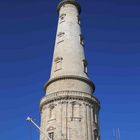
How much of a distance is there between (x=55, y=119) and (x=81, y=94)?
16.9 ft

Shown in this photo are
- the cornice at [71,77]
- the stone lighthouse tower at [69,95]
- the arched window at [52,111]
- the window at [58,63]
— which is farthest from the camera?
the window at [58,63]

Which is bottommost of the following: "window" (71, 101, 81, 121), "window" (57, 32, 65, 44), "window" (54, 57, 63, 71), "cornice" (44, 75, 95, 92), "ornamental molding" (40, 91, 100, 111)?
"window" (71, 101, 81, 121)

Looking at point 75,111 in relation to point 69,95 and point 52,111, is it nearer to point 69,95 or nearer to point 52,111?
point 69,95

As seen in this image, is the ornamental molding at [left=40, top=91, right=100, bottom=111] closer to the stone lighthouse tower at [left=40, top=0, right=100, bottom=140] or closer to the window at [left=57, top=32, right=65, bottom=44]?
the stone lighthouse tower at [left=40, top=0, right=100, bottom=140]

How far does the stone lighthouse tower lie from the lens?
4118cm

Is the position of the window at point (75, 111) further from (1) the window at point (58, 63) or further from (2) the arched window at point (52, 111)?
(1) the window at point (58, 63)

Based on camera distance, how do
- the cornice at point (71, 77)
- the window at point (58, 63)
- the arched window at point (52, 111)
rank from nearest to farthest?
the arched window at point (52, 111) → the cornice at point (71, 77) → the window at point (58, 63)

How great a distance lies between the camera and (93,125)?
4325 centimetres

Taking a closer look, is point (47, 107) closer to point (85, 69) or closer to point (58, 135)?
point (58, 135)

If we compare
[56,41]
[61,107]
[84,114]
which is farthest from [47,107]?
[56,41]

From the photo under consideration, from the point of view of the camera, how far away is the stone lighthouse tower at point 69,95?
4118 cm

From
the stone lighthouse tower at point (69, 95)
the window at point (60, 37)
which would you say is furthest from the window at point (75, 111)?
the window at point (60, 37)

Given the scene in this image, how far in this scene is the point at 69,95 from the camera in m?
43.1

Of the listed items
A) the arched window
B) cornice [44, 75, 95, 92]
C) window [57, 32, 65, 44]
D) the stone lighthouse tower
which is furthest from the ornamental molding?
window [57, 32, 65, 44]
